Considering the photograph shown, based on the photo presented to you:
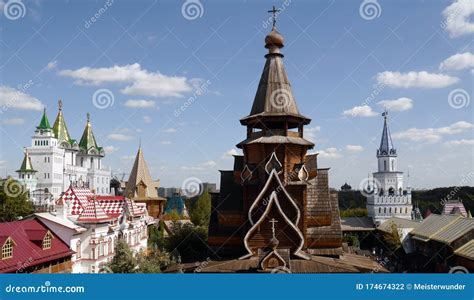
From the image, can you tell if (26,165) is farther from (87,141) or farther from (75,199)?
(75,199)

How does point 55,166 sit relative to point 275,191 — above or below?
above

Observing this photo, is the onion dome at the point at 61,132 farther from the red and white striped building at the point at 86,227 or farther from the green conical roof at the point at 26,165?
the red and white striped building at the point at 86,227

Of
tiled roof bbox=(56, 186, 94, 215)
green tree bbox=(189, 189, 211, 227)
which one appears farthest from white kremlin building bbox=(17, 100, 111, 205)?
tiled roof bbox=(56, 186, 94, 215)

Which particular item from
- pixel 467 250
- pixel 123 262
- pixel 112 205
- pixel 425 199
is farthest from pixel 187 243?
pixel 425 199

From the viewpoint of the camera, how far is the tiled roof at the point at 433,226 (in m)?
28.3

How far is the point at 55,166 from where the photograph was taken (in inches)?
2261

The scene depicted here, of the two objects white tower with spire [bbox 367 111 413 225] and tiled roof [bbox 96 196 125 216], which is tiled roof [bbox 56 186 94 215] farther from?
white tower with spire [bbox 367 111 413 225]

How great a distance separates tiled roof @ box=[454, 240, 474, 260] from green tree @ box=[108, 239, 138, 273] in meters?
15.9

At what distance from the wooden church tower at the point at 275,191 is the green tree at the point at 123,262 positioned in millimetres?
3398

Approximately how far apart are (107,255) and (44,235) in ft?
13.9

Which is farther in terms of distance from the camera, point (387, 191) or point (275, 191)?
point (387, 191)

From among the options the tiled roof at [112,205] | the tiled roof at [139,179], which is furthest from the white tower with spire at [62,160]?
the tiled roof at [112,205]

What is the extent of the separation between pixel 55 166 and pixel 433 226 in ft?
155

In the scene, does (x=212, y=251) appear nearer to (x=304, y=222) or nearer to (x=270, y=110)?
(x=304, y=222)
